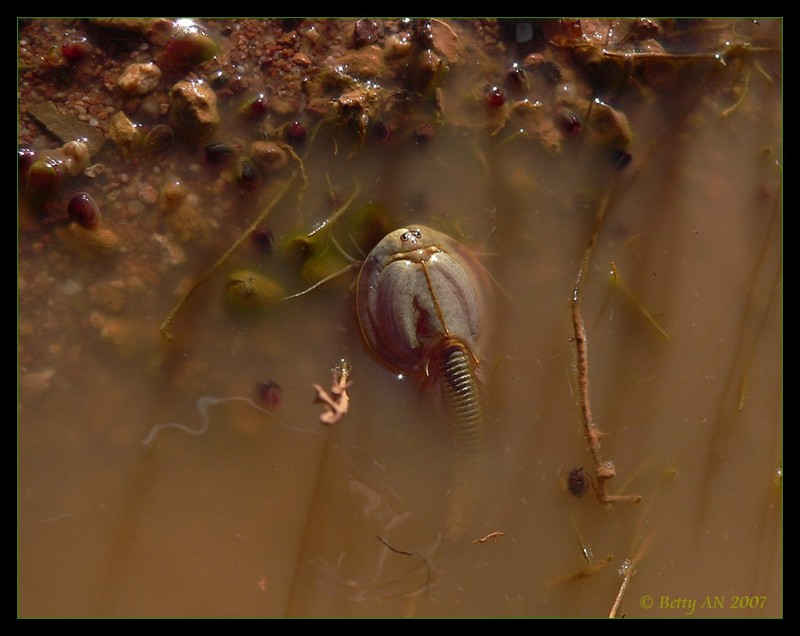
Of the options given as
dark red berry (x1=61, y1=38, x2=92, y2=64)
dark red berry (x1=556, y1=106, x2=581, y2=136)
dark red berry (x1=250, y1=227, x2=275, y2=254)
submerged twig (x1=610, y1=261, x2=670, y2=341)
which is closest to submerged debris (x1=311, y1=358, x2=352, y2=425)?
dark red berry (x1=250, y1=227, x2=275, y2=254)

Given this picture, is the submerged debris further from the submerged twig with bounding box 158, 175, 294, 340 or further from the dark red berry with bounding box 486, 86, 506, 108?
the dark red berry with bounding box 486, 86, 506, 108

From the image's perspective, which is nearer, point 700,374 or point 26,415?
point 26,415

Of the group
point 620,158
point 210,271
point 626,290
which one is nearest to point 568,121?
point 620,158

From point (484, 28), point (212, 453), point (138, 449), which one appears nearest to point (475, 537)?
point (212, 453)

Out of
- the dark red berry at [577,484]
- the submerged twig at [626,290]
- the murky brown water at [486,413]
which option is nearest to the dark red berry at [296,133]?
the murky brown water at [486,413]

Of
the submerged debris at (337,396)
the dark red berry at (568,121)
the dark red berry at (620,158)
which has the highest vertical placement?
the dark red berry at (568,121)

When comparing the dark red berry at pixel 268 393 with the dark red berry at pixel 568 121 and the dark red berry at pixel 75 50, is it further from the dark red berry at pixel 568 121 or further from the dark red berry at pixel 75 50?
the dark red berry at pixel 568 121

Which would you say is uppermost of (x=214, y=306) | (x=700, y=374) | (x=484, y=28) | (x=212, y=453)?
(x=484, y=28)
